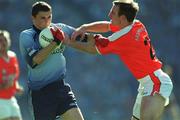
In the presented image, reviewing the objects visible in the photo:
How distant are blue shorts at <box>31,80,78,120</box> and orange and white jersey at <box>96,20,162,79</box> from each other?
0.70 m

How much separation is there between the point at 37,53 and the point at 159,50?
354 inches

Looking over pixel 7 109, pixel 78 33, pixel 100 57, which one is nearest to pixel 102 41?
pixel 78 33

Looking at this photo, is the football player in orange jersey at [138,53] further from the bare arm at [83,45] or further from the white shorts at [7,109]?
the white shorts at [7,109]

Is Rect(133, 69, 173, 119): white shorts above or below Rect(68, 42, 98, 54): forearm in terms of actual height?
below

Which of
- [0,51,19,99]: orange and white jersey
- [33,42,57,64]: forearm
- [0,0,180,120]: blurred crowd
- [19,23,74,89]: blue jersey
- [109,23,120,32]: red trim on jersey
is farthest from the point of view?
[0,0,180,120]: blurred crowd

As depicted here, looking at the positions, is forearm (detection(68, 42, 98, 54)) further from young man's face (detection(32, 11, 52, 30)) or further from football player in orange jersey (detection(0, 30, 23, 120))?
football player in orange jersey (detection(0, 30, 23, 120))

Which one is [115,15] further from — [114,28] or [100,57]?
[100,57]

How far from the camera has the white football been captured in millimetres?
9766

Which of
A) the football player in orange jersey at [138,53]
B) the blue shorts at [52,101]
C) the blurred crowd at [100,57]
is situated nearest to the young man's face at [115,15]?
the football player in orange jersey at [138,53]

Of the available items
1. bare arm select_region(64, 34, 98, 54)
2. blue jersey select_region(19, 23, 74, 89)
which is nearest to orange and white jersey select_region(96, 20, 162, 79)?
bare arm select_region(64, 34, 98, 54)

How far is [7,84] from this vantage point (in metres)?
12.1

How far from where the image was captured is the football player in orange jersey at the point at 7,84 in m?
11.9

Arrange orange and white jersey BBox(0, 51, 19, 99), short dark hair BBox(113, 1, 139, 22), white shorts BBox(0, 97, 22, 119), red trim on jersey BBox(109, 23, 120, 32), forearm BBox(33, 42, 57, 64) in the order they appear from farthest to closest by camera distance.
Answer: orange and white jersey BBox(0, 51, 19, 99) < white shorts BBox(0, 97, 22, 119) < red trim on jersey BBox(109, 23, 120, 32) < short dark hair BBox(113, 1, 139, 22) < forearm BBox(33, 42, 57, 64)

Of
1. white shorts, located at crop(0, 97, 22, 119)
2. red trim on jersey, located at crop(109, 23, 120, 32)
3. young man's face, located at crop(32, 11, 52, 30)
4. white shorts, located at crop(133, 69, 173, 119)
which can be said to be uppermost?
young man's face, located at crop(32, 11, 52, 30)
